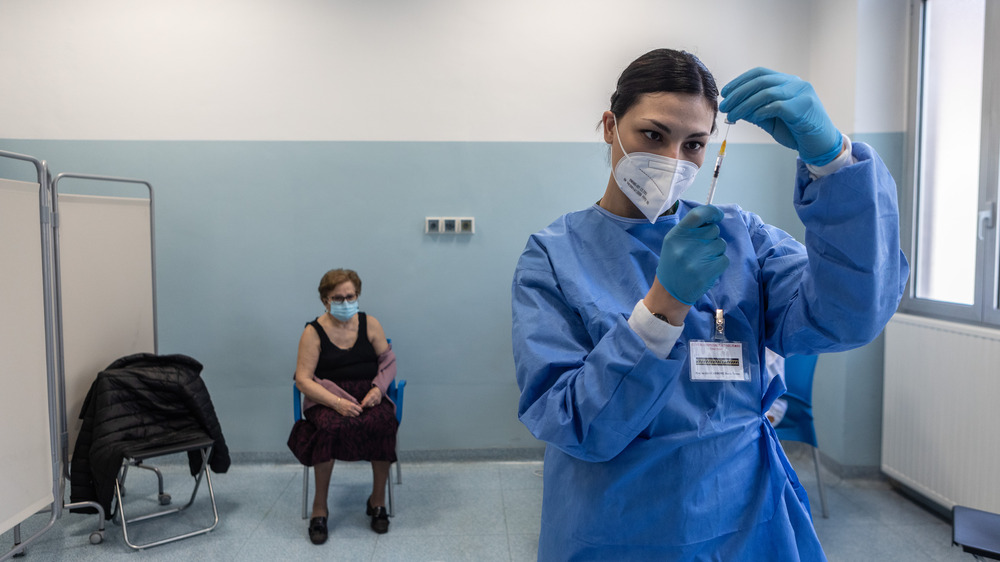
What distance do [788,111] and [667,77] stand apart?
0.68 ft

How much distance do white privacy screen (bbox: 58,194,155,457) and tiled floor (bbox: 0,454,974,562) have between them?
550 mm

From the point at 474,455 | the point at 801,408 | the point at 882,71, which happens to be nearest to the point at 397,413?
the point at 474,455

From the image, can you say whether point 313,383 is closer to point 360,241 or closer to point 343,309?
point 343,309

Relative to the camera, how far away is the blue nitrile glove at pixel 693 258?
703 millimetres

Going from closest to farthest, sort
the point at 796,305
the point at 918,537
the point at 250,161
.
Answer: the point at 796,305, the point at 918,537, the point at 250,161

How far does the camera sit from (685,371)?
806 mm

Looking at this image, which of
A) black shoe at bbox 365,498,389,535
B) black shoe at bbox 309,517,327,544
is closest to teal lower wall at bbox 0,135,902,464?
black shoe at bbox 365,498,389,535

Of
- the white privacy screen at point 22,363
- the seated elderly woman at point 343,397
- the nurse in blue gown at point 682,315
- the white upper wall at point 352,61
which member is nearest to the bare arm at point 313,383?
the seated elderly woman at point 343,397

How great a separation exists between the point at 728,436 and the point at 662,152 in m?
0.44

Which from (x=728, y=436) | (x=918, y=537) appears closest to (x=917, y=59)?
(x=918, y=537)

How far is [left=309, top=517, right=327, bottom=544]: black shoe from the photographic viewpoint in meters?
2.37

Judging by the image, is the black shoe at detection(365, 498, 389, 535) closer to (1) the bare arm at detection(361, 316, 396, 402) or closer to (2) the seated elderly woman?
(2) the seated elderly woman

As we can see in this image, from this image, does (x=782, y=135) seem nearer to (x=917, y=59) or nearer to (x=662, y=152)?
(x=662, y=152)

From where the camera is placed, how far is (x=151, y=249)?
2830 mm
